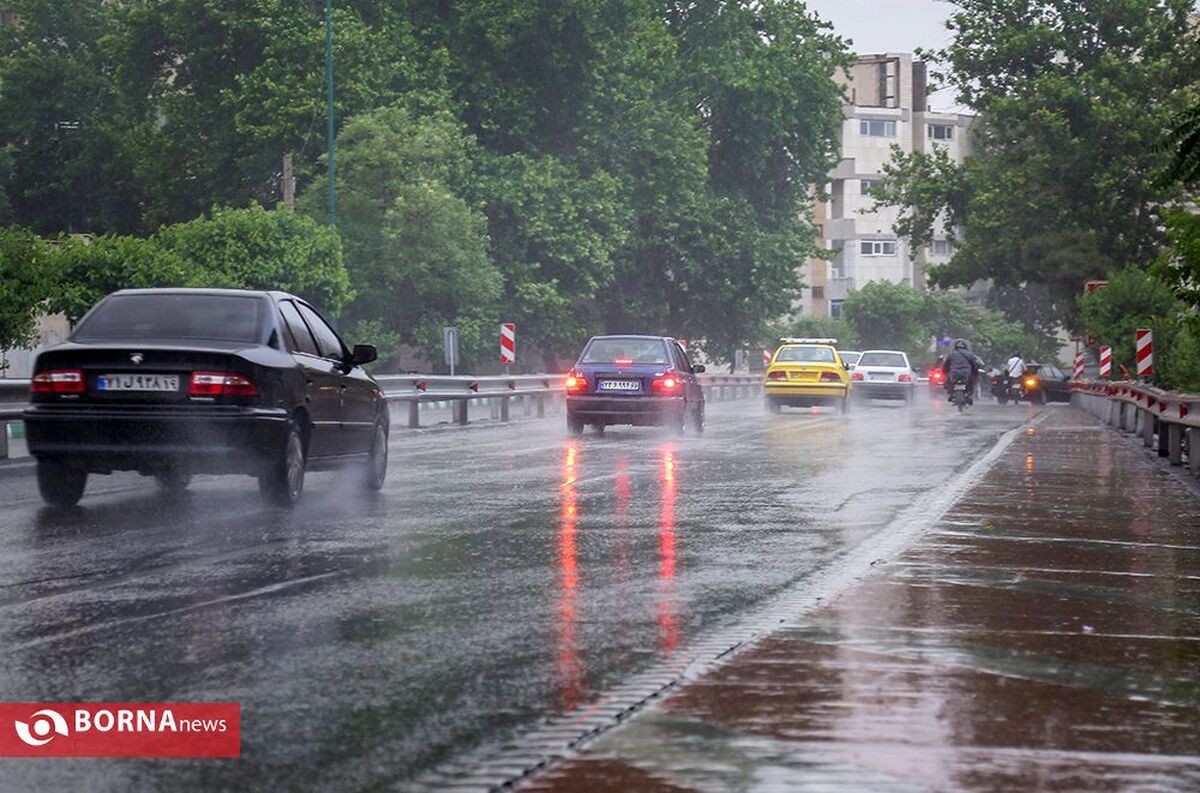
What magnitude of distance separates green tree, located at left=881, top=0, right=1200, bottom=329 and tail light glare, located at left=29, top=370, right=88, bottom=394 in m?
51.7

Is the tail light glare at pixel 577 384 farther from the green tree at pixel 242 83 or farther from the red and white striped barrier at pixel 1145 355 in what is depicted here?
the green tree at pixel 242 83

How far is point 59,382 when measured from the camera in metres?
14.7

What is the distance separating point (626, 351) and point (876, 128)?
11479 cm

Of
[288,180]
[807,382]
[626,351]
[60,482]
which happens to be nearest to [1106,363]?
[807,382]

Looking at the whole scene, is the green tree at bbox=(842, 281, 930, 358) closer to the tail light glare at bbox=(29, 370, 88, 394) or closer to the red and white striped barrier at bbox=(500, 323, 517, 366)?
the red and white striped barrier at bbox=(500, 323, 517, 366)

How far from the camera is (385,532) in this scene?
13.3 metres

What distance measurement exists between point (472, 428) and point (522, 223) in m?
26.5

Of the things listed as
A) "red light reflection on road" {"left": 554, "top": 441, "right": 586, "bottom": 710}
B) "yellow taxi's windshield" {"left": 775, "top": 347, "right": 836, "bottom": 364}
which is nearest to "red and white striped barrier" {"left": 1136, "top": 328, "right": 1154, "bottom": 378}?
"yellow taxi's windshield" {"left": 775, "top": 347, "right": 836, "bottom": 364}

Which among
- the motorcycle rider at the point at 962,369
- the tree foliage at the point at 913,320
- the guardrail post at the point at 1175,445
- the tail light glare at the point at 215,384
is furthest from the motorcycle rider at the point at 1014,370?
the tree foliage at the point at 913,320

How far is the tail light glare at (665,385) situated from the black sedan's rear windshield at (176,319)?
579 inches

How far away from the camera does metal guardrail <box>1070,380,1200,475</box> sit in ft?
70.4

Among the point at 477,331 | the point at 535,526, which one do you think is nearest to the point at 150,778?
the point at 535,526

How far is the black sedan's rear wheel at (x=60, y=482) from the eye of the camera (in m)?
15.3

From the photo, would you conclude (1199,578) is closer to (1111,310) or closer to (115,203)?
(1111,310)
